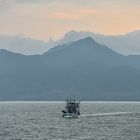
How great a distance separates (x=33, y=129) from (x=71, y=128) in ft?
43.5

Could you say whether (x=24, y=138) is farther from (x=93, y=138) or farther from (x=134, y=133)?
(x=134, y=133)

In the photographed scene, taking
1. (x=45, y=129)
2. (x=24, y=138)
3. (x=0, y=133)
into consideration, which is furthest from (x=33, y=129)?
(x=24, y=138)

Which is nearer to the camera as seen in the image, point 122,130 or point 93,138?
point 93,138

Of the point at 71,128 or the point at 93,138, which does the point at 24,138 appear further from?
the point at 71,128

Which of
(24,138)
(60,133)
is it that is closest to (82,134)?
(60,133)

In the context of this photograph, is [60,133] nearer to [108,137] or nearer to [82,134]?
[82,134]

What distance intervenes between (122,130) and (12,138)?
4356 cm

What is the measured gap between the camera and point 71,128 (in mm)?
195250

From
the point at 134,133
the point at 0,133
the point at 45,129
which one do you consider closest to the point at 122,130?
the point at 134,133

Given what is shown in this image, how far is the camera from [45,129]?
190m

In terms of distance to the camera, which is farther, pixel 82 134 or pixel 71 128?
pixel 71 128

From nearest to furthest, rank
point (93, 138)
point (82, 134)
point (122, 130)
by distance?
point (93, 138)
point (82, 134)
point (122, 130)

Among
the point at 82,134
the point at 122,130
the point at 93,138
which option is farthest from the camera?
the point at 122,130

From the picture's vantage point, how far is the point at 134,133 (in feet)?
575
